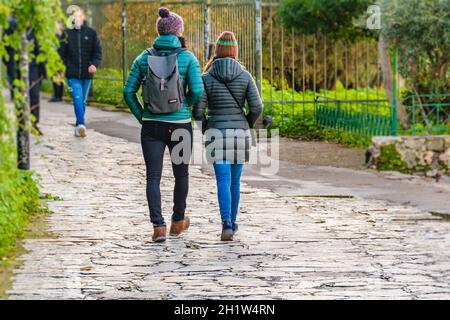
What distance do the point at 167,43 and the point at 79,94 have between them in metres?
7.65

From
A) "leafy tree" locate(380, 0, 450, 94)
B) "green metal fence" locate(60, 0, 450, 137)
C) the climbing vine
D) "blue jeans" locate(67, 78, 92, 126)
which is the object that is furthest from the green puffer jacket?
"blue jeans" locate(67, 78, 92, 126)

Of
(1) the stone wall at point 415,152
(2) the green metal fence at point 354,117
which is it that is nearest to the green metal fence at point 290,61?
(2) the green metal fence at point 354,117

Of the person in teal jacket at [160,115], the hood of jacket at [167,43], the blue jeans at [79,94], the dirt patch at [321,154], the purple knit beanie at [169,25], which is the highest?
the purple knit beanie at [169,25]

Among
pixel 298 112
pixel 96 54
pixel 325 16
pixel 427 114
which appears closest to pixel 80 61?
pixel 96 54

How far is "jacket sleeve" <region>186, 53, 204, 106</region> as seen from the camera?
1064cm

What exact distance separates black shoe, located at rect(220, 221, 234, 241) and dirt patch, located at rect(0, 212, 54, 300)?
1.46 meters

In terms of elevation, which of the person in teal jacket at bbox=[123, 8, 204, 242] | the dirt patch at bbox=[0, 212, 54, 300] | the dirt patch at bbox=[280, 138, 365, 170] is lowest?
the dirt patch at bbox=[280, 138, 365, 170]

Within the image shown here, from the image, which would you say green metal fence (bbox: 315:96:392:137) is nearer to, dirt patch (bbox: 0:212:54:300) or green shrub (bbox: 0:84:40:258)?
dirt patch (bbox: 0:212:54:300)

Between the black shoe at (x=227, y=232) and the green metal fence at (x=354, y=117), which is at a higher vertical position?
the green metal fence at (x=354, y=117)

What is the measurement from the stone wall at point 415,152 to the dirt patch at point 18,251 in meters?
4.99

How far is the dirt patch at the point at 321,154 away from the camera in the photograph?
16.1 metres

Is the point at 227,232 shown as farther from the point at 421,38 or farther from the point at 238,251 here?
the point at 421,38

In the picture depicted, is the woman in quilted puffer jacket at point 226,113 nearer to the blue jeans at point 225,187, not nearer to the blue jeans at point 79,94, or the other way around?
the blue jeans at point 225,187
